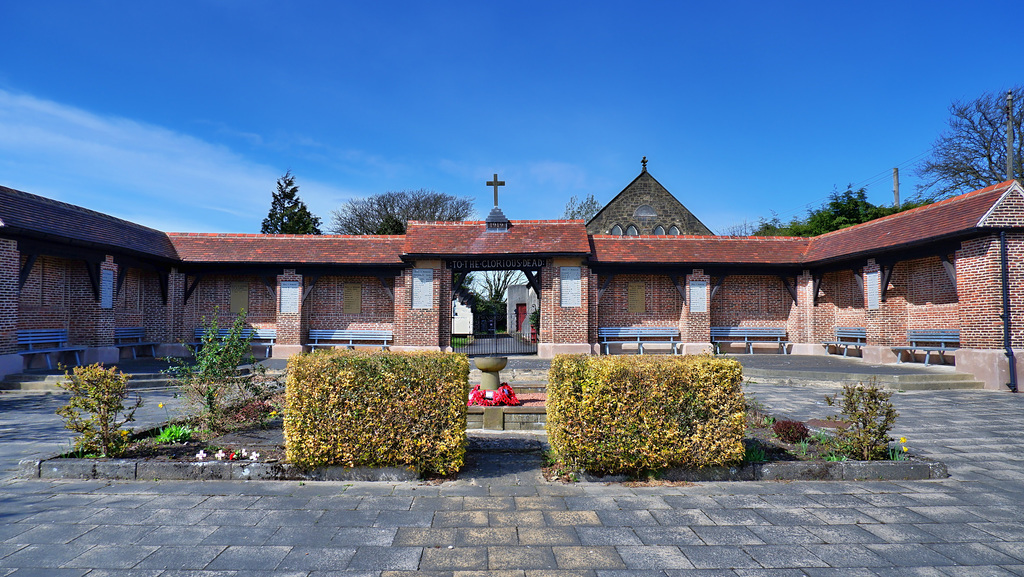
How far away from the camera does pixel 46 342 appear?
12.9 metres

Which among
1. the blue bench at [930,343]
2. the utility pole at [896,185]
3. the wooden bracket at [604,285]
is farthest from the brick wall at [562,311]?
the utility pole at [896,185]

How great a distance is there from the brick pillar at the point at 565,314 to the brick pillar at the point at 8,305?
13.6 meters

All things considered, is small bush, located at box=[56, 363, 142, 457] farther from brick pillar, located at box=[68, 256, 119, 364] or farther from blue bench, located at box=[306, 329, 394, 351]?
blue bench, located at box=[306, 329, 394, 351]

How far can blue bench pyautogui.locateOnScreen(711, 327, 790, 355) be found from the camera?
17.6m

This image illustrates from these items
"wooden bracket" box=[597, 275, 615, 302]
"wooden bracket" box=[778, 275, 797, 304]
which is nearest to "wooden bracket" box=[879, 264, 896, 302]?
"wooden bracket" box=[778, 275, 797, 304]

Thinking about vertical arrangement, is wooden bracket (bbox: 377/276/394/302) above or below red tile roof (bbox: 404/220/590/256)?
below

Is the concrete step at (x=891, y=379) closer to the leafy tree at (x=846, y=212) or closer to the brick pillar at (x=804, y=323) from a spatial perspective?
→ the brick pillar at (x=804, y=323)

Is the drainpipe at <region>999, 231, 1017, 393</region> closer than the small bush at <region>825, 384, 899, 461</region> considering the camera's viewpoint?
No

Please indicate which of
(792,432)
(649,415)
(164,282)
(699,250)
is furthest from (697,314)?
(164,282)

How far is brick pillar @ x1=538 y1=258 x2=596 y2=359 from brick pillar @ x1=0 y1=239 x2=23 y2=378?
13.6 meters

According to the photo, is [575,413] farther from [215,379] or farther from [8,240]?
[8,240]

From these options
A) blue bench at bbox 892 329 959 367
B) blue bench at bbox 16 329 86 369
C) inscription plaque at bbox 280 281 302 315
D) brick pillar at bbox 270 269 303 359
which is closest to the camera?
blue bench at bbox 16 329 86 369

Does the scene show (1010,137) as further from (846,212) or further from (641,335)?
(641,335)

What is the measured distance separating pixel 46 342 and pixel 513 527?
15192 mm
